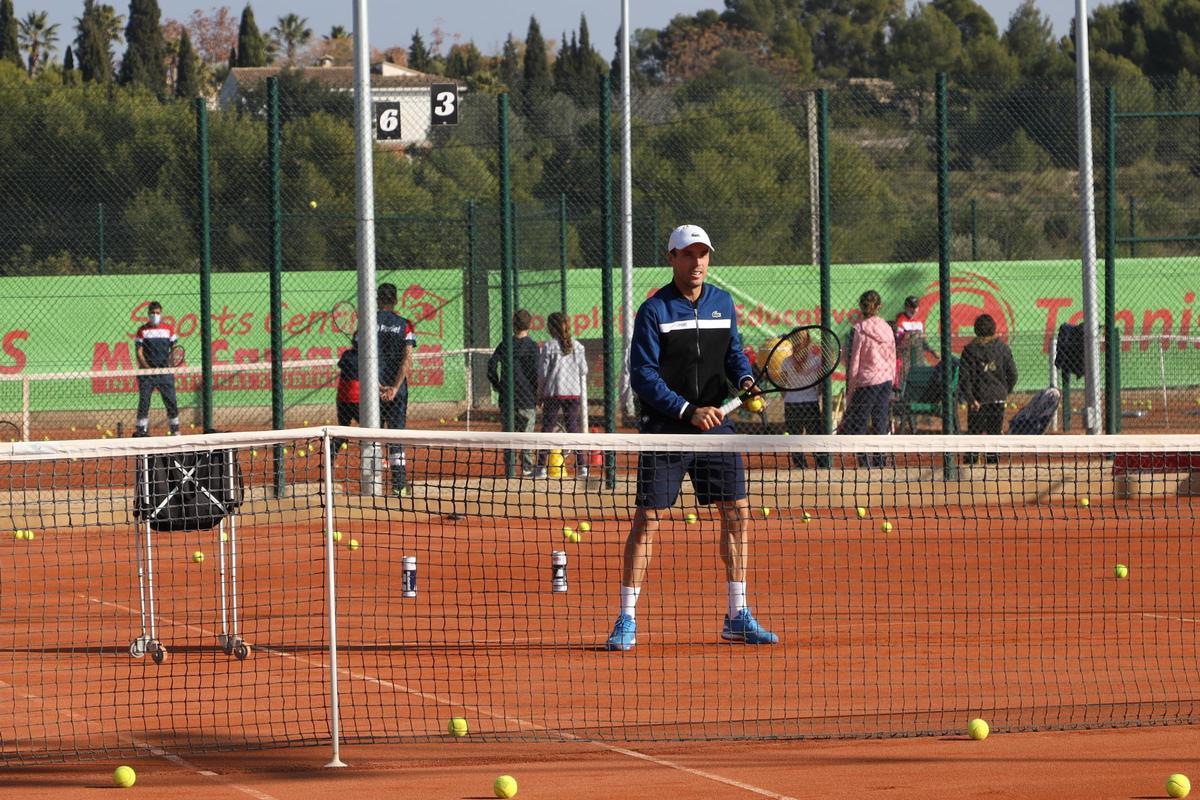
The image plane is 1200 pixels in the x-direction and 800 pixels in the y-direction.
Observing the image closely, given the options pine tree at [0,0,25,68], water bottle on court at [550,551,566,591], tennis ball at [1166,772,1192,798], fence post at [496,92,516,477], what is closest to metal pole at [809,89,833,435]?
fence post at [496,92,516,477]

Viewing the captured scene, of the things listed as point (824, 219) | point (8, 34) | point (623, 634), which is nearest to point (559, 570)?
point (623, 634)

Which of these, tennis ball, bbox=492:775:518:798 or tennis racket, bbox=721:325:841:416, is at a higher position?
tennis racket, bbox=721:325:841:416

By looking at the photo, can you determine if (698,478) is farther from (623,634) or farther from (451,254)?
(451,254)

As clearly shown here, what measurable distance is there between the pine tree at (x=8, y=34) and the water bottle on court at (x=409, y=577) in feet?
193

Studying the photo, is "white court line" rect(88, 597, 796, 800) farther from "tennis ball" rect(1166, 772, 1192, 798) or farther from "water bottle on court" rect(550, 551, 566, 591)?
"water bottle on court" rect(550, 551, 566, 591)

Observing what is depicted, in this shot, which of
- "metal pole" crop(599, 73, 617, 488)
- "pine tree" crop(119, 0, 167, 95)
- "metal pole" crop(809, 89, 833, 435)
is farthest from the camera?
"pine tree" crop(119, 0, 167, 95)

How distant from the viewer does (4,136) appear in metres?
15.9

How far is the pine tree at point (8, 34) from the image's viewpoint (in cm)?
6384

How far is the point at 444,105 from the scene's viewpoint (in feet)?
47.5

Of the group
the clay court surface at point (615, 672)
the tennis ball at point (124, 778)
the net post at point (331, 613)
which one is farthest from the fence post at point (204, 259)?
the tennis ball at point (124, 778)

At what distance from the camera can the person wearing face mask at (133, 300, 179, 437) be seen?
17312 mm

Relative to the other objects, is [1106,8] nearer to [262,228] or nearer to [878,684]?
[262,228]

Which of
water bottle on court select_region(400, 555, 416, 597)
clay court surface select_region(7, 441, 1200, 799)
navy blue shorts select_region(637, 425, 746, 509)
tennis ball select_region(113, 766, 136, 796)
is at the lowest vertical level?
clay court surface select_region(7, 441, 1200, 799)

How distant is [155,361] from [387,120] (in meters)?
4.58
